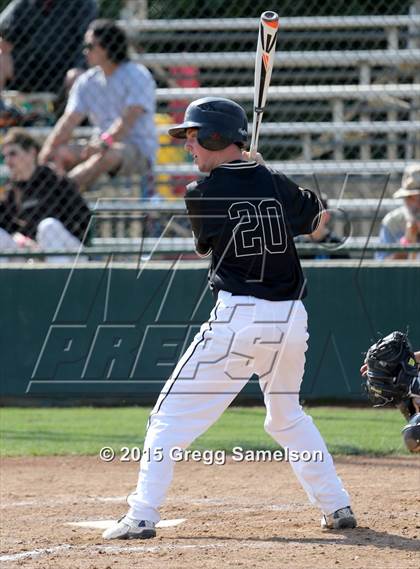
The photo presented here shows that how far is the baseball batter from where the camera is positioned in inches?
177

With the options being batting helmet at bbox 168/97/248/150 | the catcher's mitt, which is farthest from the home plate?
batting helmet at bbox 168/97/248/150

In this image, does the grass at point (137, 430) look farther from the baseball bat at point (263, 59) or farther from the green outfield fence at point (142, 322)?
the baseball bat at point (263, 59)

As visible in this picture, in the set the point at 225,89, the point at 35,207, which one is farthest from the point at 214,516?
the point at 225,89

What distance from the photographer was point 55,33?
10586 mm

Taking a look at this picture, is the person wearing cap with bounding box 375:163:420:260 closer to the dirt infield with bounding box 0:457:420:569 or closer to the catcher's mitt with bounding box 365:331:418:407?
the dirt infield with bounding box 0:457:420:569

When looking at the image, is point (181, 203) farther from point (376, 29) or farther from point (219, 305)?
point (219, 305)

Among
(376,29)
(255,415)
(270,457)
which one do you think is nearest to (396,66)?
(376,29)

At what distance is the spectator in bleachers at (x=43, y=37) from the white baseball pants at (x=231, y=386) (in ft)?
21.8

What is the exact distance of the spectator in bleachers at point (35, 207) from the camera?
30.1 feet

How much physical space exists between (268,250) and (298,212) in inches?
9.6

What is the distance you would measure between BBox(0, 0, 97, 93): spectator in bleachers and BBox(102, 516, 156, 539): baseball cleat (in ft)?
23.0

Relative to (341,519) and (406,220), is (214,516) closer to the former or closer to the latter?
(341,519)

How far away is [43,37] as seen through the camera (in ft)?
34.6

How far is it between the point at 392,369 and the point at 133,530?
1.34 metres
